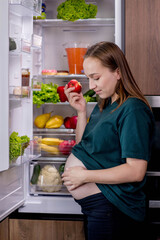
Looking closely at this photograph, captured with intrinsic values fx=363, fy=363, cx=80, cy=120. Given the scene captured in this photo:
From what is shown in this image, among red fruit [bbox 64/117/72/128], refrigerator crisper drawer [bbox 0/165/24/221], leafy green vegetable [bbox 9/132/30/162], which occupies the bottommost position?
refrigerator crisper drawer [bbox 0/165/24/221]

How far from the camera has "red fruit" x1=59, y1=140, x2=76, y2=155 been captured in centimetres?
261

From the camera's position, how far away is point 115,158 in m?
1.49

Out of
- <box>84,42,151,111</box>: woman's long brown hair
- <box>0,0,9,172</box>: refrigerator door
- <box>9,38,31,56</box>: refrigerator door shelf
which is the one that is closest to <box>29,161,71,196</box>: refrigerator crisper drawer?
<box>0,0,9,172</box>: refrigerator door

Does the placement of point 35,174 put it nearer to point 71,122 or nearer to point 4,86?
point 71,122

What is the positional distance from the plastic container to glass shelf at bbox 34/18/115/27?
174mm

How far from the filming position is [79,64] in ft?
8.83

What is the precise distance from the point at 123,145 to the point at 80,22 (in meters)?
1.53

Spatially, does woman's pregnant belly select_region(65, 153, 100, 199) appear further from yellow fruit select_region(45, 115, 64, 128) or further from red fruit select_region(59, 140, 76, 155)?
yellow fruit select_region(45, 115, 64, 128)

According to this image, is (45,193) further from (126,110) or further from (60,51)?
(126,110)

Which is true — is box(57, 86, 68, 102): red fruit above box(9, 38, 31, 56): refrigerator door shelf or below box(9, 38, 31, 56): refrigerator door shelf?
below

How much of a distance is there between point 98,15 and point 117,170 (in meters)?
1.81

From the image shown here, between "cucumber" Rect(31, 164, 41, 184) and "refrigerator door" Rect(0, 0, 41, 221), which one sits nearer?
"refrigerator door" Rect(0, 0, 41, 221)

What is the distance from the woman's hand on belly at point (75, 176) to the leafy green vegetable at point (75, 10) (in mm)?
1385

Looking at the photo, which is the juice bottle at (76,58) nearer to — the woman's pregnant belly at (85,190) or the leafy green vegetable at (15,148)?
the leafy green vegetable at (15,148)
